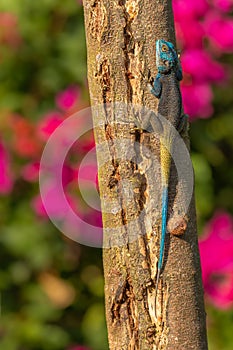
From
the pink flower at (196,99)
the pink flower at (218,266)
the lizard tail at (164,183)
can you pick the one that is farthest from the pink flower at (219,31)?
the lizard tail at (164,183)

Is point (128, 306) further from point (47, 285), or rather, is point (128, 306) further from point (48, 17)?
point (48, 17)

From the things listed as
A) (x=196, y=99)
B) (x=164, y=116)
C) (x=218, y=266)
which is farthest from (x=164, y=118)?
(x=218, y=266)

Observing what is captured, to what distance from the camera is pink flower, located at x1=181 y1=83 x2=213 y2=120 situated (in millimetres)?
2648

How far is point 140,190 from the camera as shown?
1.55 meters

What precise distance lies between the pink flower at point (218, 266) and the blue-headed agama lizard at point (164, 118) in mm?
1148

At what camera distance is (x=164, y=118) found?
61.0 inches

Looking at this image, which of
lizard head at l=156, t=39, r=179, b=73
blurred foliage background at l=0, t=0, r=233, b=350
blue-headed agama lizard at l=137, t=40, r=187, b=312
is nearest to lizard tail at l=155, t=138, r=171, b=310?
blue-headed agama lizard at l=137, t=40, r=187, b=312

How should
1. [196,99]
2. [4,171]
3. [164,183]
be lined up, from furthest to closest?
[4,171] < [196,99] < [164,183]

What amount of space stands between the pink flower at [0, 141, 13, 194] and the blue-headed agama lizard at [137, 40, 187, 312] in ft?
4.19

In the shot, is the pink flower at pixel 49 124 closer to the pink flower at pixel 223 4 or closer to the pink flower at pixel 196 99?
the pink flower at pixel 196 99

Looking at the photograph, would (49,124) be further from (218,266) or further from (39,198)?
(218,266)

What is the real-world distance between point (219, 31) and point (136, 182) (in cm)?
131

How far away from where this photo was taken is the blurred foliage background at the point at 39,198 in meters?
2.79

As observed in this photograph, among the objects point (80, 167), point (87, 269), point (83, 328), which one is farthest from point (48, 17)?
point (83, 328)
